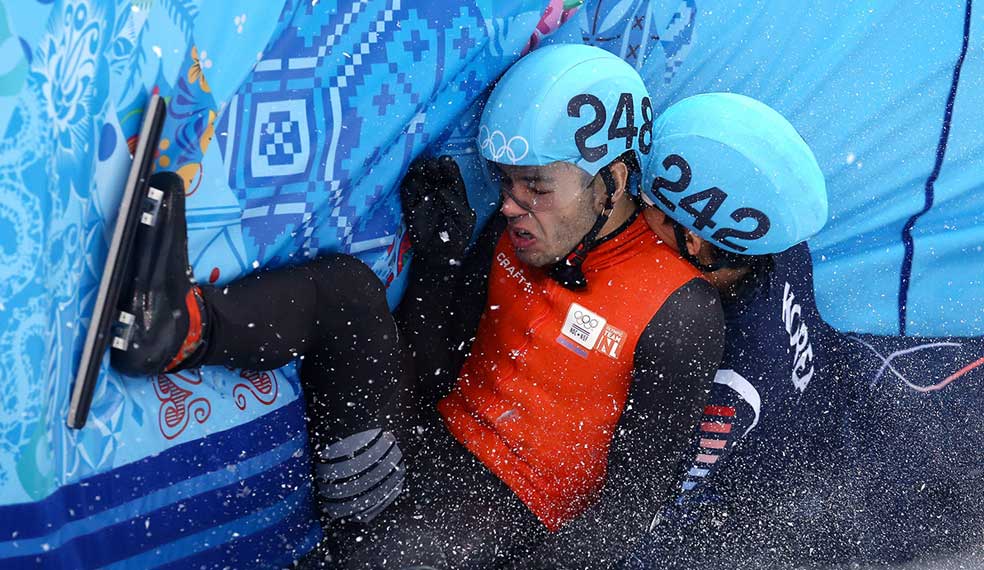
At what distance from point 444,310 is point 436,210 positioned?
29 centimetres

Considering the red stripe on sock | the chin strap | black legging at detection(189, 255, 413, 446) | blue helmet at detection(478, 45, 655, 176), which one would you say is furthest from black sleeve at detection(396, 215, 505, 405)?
the red stripe on sock

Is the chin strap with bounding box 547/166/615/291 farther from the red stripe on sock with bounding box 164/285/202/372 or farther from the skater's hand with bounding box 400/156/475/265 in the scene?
the red stripe on sock with bounding box 164/285/202/372

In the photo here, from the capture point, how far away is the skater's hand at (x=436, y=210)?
2508 millimetres

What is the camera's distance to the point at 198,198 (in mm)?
2119

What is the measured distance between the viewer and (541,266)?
2.58m

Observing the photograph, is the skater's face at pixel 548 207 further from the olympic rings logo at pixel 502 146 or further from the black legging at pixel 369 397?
the black legging at pixel 369 397

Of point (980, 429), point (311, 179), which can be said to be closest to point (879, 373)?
point (980, 429)

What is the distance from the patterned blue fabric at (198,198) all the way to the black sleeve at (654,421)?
0.60m

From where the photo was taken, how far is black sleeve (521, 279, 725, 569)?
2432 millimetres

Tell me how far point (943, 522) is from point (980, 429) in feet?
0.95

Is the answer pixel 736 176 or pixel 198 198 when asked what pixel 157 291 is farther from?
pixel 736 176

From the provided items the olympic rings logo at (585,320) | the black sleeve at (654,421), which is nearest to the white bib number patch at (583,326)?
the olympic rings logo at (585,320)

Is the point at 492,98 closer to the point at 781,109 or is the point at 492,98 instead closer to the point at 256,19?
the point at 256,19

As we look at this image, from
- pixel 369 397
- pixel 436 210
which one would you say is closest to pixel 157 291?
pixel 369 397
